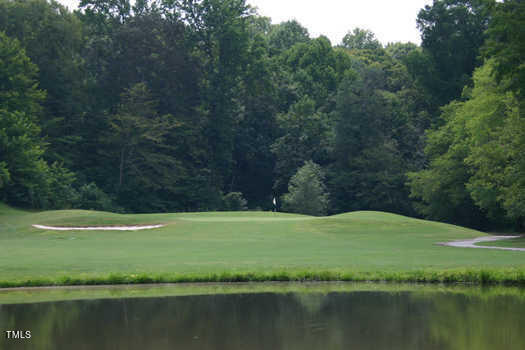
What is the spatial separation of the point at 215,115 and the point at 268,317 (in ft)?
193

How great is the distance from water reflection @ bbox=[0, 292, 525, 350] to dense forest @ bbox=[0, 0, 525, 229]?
4206 cm

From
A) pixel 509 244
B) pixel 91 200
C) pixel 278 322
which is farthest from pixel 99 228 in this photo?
pixel 278 322

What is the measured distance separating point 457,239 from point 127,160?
39.1 meters

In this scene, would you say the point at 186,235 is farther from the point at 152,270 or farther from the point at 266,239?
the point at 152,270

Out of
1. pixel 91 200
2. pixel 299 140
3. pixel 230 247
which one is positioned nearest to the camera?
pixel 230 247

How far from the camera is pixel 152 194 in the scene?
220 ft

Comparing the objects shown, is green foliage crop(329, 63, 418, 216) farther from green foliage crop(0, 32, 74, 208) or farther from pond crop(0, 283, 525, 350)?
pond crop(0, 283, 525, 350)

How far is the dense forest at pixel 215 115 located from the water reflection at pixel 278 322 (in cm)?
4206

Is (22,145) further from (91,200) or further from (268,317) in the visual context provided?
(268,317)

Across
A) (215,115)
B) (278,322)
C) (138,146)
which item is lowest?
(278,322)

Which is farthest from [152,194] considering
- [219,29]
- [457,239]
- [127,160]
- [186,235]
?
[457,239]

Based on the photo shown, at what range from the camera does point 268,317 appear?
13.6 metres

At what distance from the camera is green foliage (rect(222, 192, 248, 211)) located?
228 ft

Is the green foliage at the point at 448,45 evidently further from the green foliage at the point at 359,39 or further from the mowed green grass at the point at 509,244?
the green foliage at the point at 359,39
